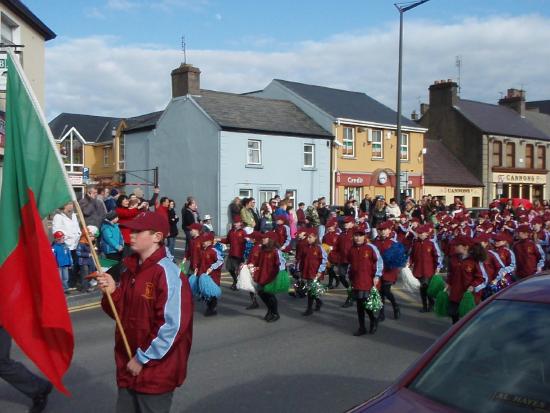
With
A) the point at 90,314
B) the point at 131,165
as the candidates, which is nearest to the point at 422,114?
the point at 131,165

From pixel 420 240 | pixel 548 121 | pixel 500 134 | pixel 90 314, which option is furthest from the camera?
pixel 548 121

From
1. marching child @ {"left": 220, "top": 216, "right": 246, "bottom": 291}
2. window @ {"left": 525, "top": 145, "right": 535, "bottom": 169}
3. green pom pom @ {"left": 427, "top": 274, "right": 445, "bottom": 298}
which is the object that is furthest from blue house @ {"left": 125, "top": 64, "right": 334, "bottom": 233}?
window @ {"left": 525, "top": 145, "right": 535, "bottom": 169}

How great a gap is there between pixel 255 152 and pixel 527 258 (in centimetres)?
2140

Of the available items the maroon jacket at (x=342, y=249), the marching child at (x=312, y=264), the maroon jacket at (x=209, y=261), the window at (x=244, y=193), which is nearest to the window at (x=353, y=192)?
the window at (x=244, y=193)

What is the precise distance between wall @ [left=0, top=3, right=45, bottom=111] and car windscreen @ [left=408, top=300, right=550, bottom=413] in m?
17.5

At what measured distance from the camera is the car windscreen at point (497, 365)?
295 cm

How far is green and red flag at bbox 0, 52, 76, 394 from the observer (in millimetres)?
4289

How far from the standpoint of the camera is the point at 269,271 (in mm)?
10570

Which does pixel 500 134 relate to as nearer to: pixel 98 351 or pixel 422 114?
pixel 422 114

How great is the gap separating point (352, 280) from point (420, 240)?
8.62 feet

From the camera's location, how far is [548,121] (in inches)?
2083

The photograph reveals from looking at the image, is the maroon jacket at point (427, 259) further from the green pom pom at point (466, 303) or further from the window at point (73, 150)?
the window at point (73, 150)

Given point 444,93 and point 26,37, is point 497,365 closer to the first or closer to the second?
point 26,37

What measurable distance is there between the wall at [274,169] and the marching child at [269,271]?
1900 centimetres
